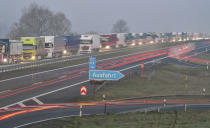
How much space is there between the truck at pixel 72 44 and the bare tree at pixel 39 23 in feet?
152

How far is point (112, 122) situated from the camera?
59.3 feet

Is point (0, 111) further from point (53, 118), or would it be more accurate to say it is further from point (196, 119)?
point (196, 119)

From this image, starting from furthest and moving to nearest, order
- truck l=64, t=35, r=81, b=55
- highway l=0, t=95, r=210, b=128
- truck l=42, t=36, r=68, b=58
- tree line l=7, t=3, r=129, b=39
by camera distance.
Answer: tree line l=7, t=3, r=129, b=39
truck l=64, t=35, r=81, b=55
truck l=42, t=36, r=68, b=58
highway l=0, t=95, r=210, b=128

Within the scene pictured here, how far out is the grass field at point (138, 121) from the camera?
56.5 ft

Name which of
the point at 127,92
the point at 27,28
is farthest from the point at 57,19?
the point at 127,92

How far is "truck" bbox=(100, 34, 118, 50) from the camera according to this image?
8366 centimetres

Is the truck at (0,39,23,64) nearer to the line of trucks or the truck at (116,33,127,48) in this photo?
the line of trucks

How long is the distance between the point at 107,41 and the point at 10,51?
127ft

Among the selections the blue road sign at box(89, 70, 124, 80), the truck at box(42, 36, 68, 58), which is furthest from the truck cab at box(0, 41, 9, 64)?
the blue road sign at box(89, 70, 124, 80)

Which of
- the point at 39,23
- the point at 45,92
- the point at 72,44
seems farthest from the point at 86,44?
the point at 39,23

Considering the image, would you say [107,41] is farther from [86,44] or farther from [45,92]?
[45,92]

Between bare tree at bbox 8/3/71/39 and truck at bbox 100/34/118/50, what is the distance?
42.7 meters

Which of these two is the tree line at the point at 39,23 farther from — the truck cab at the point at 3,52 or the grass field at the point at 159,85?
the grass field at the point at 159,85

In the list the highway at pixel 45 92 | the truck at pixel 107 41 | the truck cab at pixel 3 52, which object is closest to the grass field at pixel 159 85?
the highway at pixel 45 92
